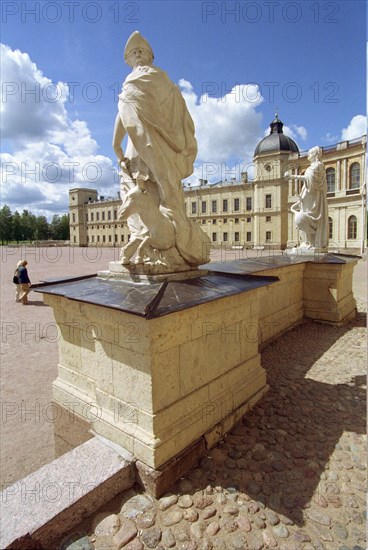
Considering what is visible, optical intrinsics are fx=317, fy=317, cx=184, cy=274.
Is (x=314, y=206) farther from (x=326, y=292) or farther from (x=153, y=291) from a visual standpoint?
(x=153, y=291)

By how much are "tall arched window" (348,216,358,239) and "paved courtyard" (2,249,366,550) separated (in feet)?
119

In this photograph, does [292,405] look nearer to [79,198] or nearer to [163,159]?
[163,159]

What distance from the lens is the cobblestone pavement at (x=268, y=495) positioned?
6.39ft

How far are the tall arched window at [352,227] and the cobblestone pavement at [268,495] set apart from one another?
3760 cm

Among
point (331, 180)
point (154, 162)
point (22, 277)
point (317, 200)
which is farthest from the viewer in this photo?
point (331, 180)

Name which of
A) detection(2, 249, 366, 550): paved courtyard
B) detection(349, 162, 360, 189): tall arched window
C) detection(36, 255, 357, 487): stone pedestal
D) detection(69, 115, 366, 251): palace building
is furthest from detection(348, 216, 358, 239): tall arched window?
detection(36, 255, 357, 487): stone pedestal

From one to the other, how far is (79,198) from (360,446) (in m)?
75.0

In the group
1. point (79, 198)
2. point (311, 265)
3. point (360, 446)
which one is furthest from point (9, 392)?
point (79, 198)

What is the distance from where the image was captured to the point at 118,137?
366 centimetres

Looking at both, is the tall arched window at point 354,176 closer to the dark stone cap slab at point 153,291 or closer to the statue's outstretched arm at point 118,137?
the dark stone cap slab at point 153,291

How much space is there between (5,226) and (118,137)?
3248 inches

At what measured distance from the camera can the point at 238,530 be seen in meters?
2.00

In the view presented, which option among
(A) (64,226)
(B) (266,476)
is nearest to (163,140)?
(B) (266,476)

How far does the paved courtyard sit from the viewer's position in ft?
6.45
